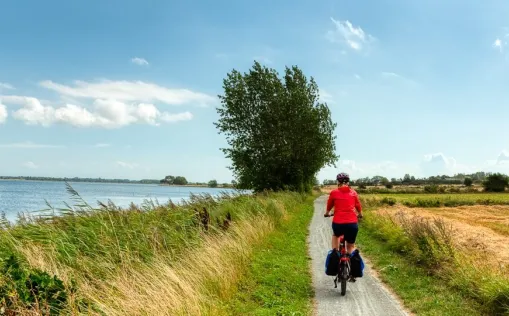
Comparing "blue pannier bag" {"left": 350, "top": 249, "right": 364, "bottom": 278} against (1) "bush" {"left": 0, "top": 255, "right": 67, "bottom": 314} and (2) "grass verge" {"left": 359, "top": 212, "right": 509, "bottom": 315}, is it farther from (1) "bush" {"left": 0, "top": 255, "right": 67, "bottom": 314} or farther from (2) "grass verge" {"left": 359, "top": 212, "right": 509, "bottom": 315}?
(1) "bush" {"left": 0, "top": 255, "right": 67, "bottom": 314}

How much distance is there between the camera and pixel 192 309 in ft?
19.3

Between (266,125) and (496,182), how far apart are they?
63.5 m

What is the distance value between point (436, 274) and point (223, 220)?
6493mm

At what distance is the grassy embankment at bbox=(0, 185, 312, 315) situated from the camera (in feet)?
17.7

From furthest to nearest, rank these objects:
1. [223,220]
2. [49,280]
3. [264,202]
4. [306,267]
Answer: [264,202] < [223,220] < [306,267] < [49,280]

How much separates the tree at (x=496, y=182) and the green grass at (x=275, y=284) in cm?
8288

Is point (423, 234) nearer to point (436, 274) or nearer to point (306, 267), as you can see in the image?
point (436, 274)

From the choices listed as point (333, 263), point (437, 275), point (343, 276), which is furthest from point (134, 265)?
point (437, 275)

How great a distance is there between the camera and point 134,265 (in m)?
7.83

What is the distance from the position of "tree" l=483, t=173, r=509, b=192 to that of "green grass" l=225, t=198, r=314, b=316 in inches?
3263

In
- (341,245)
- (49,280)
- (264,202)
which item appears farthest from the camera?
(264,202)

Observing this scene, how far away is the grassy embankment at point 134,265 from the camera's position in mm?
5402

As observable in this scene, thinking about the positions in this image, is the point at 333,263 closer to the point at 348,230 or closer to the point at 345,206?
the point at 348,230

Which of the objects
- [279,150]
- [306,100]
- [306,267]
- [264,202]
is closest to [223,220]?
[306,267]
